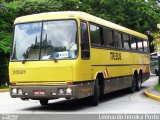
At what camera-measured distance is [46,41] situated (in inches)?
624

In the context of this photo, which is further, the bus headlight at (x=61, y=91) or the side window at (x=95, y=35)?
the side window at (x=95, y=35)

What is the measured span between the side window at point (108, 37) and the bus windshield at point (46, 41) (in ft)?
10.5

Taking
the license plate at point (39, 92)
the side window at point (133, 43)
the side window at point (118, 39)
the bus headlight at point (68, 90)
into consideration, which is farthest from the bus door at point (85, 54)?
the side window at point (133, 43)

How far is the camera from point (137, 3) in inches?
2023

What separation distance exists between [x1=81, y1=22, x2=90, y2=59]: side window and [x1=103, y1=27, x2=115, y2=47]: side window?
7.82 feet

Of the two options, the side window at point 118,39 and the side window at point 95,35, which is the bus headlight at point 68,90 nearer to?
the side window at point 95,35

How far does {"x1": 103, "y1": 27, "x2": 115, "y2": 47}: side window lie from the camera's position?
18847 mm

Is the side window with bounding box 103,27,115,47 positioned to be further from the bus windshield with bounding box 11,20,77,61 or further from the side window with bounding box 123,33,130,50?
the bus windshield with bounding box 11,20,77,61

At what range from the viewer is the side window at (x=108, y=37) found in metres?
18.8

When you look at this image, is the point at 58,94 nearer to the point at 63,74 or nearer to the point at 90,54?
the point at 63,74

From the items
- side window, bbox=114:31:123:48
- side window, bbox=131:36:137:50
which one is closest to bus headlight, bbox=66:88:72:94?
side window, bbox=114:31:123:48

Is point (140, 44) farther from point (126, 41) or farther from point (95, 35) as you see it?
point (95, 35)

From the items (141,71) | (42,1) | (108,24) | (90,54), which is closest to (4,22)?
(42,1)

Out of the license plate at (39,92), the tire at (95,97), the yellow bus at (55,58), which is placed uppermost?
the yellow bus at (55,58)
